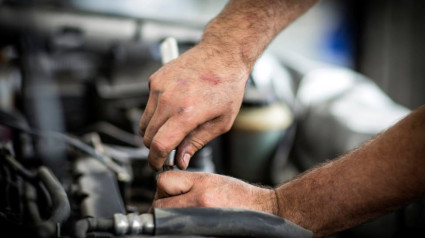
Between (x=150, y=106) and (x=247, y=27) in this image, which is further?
(x=247, y=27)

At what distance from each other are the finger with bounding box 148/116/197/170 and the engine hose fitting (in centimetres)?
16

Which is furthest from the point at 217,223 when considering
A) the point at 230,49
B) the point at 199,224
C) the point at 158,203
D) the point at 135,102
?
the point at 135,102

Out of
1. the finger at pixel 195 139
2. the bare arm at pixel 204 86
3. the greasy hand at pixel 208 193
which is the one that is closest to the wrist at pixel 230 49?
the bare arm at pixel 204 86

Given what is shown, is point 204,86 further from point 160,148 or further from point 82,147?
point 82,147

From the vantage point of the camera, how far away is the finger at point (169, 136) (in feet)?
2.23

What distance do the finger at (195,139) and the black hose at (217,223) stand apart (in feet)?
0.58

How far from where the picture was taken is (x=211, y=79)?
745 millimetres

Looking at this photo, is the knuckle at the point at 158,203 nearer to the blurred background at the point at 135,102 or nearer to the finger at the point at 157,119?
the finger at the point at 157,119

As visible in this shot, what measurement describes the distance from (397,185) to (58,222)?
421mm

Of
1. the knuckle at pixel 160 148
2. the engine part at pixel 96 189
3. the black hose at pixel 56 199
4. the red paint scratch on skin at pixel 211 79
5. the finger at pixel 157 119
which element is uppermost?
the red paint scratch on skin at pixel 211 79

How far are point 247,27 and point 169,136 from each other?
282 mm

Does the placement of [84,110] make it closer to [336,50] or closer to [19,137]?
[19,137]

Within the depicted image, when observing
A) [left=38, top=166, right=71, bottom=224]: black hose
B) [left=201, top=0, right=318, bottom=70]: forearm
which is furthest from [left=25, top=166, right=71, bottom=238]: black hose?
[left=201, top=0, right=318, bottom=70]: forearm

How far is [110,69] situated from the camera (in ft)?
5.02
